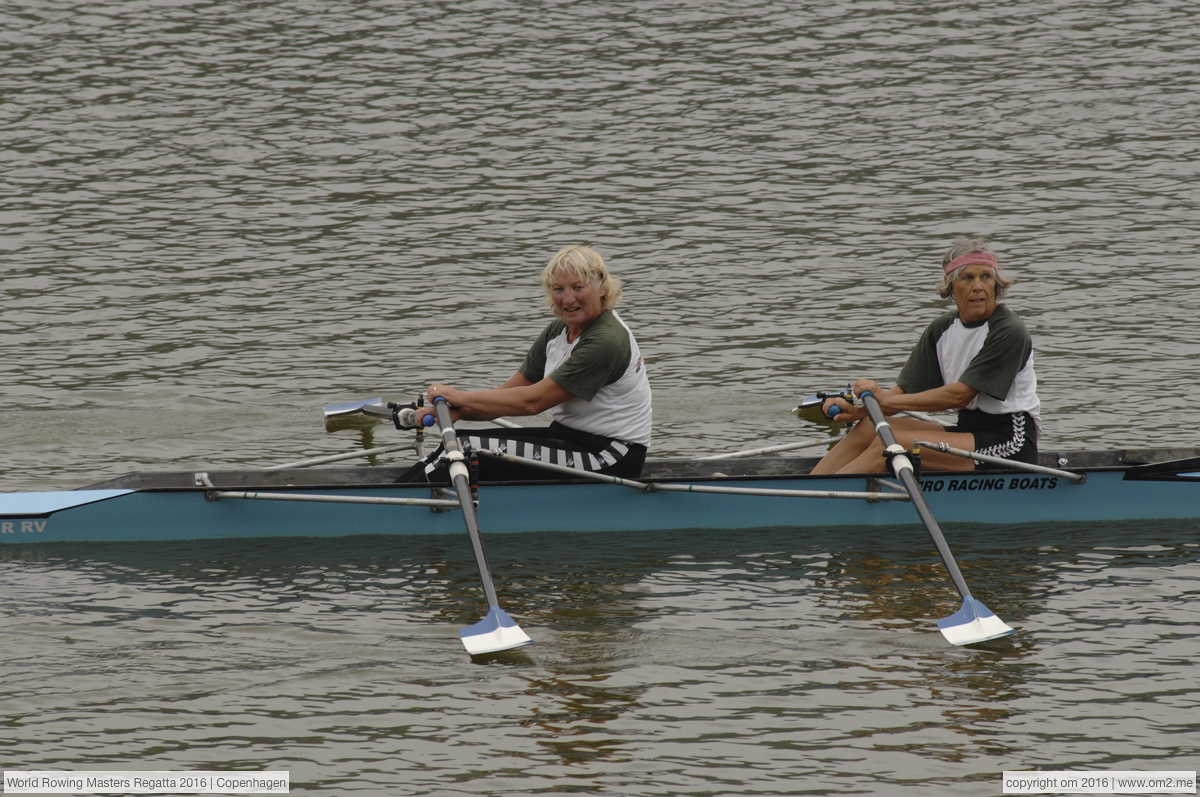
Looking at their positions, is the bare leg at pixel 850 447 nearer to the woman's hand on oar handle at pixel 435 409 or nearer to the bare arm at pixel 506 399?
the bare arm at pixel 506 399

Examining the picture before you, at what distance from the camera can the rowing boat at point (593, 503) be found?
28.4 feet

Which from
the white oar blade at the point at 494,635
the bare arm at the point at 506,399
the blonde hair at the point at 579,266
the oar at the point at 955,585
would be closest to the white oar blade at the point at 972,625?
the oar at the point at 955,585

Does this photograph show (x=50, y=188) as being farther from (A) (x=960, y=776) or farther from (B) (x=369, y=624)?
(A) (x=960, y=776)

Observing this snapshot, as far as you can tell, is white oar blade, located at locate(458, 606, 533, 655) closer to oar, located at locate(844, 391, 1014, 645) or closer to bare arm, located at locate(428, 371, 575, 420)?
bare arm, located at locate(428, 371, 575, 420)

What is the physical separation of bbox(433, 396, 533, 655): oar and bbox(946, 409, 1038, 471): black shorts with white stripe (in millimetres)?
3110

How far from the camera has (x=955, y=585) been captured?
7.72 meters

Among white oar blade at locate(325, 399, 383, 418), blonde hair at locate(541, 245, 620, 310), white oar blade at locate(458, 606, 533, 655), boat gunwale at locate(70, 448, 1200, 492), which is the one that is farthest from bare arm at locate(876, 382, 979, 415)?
white oar blade at locate(325, 399, 383, 418)

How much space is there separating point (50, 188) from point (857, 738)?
14.8 meters

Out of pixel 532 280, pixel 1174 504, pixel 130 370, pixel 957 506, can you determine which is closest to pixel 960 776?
pixel 957 506

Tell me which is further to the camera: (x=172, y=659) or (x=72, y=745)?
(x=172, y=659)

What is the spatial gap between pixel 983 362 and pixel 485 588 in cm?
323

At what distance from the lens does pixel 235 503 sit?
866 cm

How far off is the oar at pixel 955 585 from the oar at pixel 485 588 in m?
2.19

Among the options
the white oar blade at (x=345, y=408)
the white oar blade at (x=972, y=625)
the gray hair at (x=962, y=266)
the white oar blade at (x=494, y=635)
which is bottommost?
the white oar blade at (x=972, y=625)
